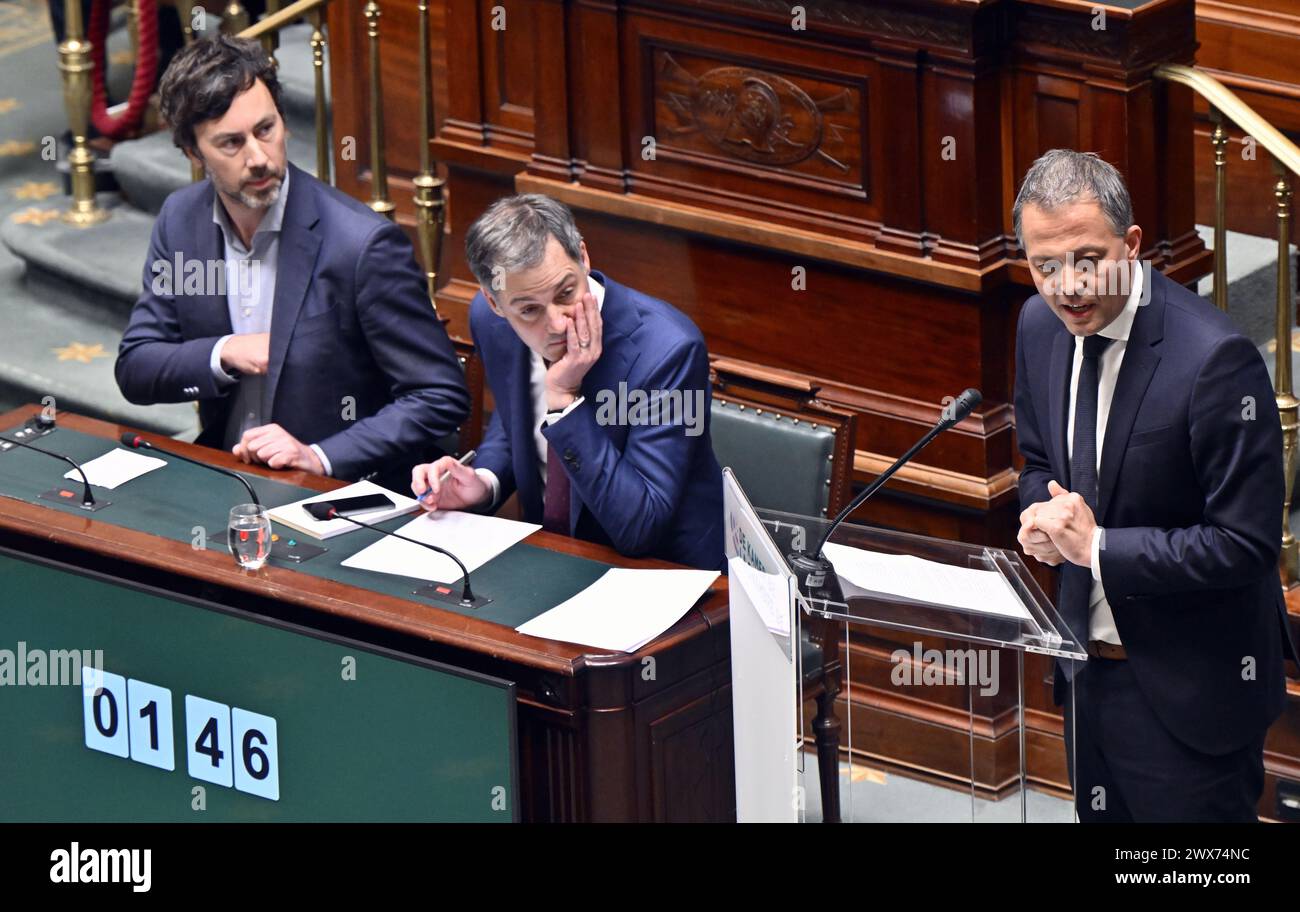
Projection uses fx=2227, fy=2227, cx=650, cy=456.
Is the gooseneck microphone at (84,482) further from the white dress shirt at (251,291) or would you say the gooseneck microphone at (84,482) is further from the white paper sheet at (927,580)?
the white paper sheet at (927,580)

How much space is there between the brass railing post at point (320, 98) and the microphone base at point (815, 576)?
2933 millimetres

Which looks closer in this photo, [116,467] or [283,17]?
[116,467]

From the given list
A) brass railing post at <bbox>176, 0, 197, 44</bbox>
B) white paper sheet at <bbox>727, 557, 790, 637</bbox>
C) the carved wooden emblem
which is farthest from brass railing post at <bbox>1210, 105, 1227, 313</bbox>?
brass railing post at <bbox>176, 0, 197, 44</bbox>

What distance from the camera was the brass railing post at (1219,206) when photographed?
4738 millimetres

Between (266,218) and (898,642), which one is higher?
(266,218)

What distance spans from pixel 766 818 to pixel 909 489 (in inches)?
65.8

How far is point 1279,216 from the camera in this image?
4707mm

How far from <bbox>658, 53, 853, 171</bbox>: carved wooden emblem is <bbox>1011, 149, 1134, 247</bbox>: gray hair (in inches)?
60.9

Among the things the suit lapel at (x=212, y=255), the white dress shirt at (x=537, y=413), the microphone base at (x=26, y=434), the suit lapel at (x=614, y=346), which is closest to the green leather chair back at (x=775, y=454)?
the white dress shirt at (x=537, y=413)

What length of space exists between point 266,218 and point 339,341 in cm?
30

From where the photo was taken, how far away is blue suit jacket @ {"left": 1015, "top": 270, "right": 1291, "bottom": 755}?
3432mm

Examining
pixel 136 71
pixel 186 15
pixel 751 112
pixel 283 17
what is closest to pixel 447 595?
pixel 751 112

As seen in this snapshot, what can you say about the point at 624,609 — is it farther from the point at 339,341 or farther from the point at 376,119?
the point at 376,119

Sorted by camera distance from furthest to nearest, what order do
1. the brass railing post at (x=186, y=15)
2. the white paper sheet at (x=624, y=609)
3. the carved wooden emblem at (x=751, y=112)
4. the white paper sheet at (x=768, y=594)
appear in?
1. the brass railing post at (x=186, y=15)
2. the carved wooden emblem at (x=751, y=112)
3. the white paper sheet at (x=624, y=609)
4. the white paper sheet at (x=768, y=594)
